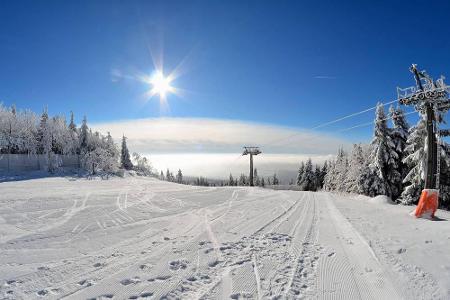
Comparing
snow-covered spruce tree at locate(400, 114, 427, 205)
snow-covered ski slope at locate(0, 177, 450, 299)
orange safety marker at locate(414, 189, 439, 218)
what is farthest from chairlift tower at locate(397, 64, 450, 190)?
snow-covered spruce tree at locate(400, 114, 427, 205)

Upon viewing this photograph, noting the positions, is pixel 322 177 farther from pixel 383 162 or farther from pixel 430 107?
pixel 430 107

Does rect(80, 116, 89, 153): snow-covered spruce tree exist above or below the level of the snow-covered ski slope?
above

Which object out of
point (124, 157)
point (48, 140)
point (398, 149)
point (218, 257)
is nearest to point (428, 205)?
point (218, 257)

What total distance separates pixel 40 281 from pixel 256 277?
12.8 feet

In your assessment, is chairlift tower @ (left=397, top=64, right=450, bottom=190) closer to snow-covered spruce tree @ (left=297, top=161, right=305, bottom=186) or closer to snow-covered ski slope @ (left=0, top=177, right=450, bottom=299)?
snow-covered ski slope @ (left=0, top=177, right=450, bottom=299)

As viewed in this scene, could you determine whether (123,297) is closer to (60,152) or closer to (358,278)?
(358,278)

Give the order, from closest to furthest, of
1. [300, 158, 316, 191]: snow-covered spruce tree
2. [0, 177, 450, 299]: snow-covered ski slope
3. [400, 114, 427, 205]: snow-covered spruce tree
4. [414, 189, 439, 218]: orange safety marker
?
[0, 177, 450, 299]: snow-covered ski slope < [414, 189, 439, 218]: orange safety marker < [400, 114, 427, 205]: snow-covered spruce tree < [300, 158, 316, 191]: snow-covered spruce tree

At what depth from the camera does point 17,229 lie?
920 centimetres

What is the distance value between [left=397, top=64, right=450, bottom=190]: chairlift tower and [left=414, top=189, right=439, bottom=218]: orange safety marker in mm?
686

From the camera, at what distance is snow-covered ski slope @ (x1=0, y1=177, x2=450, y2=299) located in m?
5.05

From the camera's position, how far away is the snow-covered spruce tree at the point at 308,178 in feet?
252

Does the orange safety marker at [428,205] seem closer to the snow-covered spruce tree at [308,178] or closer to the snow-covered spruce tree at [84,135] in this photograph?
the snow-covered spruce tree at [308,178]

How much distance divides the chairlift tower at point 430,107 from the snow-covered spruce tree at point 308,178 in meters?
64.1

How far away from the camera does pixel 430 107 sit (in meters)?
13.9
